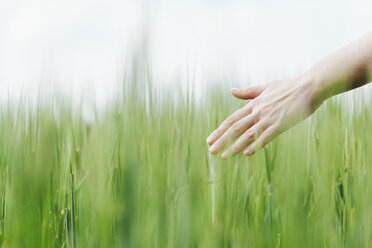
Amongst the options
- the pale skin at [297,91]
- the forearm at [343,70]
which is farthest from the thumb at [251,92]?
the forearm at [343,70]

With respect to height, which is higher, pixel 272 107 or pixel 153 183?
pixel 272 107

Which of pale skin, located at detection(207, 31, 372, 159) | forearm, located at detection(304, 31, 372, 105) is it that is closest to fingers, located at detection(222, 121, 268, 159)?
pale skin, located at detection(207, 31, 372, 159)

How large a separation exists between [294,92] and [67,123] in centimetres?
66

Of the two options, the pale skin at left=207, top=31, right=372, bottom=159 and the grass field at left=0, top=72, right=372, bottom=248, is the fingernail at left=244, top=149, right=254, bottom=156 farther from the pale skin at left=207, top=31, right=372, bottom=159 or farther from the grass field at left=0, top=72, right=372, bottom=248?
the pale skin at left=207, top=31, right=372, bottom=159

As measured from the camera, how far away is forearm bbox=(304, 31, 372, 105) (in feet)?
3.51

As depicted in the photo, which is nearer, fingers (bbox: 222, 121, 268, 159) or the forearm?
fingers (bbox: 222, 121, 268, 159)

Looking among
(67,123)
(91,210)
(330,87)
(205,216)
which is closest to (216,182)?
(205,216)

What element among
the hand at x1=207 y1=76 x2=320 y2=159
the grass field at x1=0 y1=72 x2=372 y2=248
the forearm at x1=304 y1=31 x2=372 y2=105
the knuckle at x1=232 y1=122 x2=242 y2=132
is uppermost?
the forearm at x1=304 y1=31 x2=372 y2=105

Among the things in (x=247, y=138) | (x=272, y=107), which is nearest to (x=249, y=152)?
(x=247, y=138)

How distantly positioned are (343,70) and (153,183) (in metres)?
0.76

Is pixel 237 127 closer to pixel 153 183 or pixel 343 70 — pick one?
pixel 343 70

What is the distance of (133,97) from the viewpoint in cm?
40

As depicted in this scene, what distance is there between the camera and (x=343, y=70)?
108 cm

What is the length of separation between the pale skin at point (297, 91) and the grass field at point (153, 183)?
28cm
